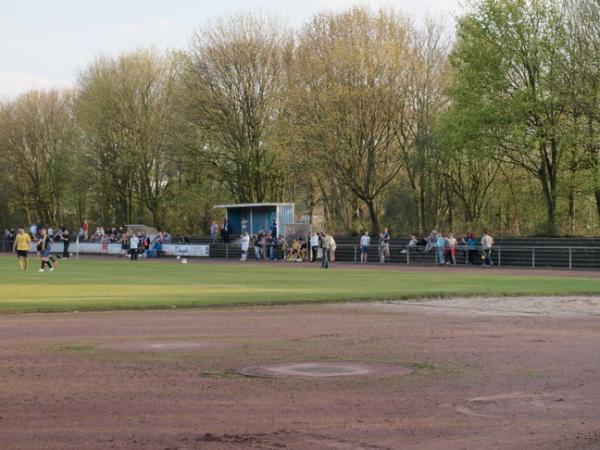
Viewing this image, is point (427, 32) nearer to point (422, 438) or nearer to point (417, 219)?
point (417, 219)

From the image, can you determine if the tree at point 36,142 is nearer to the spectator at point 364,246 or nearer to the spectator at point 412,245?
the spectator at point 364,246

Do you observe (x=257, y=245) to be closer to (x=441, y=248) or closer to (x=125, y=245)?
(x=125, y=245)

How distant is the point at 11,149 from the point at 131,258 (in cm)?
3264

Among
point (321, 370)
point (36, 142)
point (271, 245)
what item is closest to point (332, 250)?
point (271, 245)

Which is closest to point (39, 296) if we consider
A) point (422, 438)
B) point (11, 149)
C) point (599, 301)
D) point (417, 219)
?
point (599, 301)

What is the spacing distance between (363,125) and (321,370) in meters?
48.8

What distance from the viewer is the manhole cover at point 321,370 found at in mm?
11891

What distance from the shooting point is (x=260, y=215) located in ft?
212

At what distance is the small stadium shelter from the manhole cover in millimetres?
48865

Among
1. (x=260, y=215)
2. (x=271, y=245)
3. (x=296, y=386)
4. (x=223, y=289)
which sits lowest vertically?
(x=296, y=386)

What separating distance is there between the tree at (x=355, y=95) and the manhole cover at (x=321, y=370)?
153ft

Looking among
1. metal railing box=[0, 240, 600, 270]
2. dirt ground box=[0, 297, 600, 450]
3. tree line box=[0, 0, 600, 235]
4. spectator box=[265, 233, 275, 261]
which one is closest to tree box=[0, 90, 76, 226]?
tree line box=[0, 0, 600, 235]

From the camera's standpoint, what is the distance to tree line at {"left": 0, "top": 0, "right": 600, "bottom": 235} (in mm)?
52406

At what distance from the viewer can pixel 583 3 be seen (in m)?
49.7
